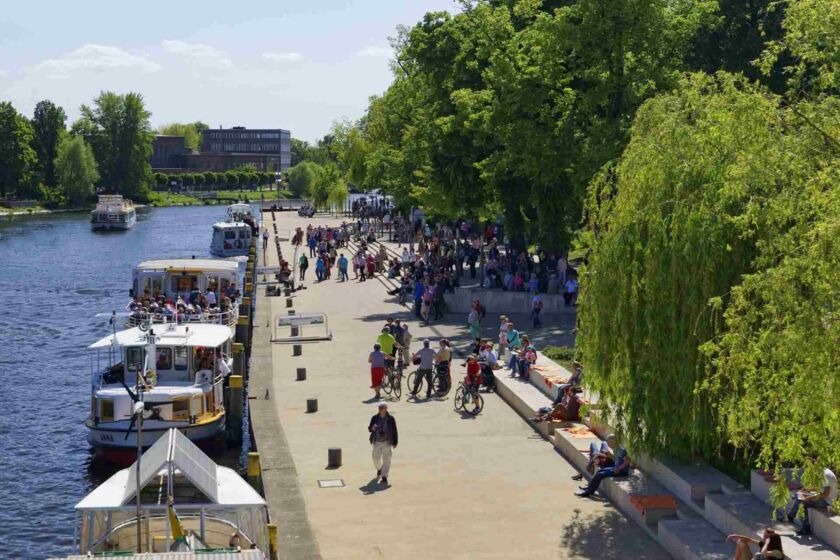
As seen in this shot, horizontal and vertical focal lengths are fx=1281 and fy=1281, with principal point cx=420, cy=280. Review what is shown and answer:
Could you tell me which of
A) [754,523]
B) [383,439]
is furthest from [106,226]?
[754,523]

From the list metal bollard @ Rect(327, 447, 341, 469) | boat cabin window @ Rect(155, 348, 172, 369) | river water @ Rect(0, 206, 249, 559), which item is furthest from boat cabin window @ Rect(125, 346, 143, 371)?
metal bollard @ Rect(327, 447, 341, 469)

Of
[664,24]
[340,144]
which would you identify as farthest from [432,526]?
[340,144]

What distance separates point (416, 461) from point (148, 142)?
578 ft

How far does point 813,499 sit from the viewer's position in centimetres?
1816

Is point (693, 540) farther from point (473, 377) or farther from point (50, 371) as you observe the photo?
point (50, 371)

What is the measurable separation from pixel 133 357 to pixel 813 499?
735 inches

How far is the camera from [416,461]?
25078 millimetres

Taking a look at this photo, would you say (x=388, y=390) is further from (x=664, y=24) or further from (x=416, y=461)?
(x=664, y=24)

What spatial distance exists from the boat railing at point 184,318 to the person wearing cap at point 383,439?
46.9 ft

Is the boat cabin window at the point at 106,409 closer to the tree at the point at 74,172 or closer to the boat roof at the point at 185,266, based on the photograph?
the boat roof at the point at 185,266

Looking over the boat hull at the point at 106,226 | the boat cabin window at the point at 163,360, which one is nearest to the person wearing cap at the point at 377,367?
the boat cabin window at the point at 163,360

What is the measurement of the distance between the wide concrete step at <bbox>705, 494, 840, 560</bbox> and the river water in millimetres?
12544

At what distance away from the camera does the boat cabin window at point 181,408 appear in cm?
3047

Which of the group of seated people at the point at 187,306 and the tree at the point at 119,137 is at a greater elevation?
the tree at the point at 119,137
